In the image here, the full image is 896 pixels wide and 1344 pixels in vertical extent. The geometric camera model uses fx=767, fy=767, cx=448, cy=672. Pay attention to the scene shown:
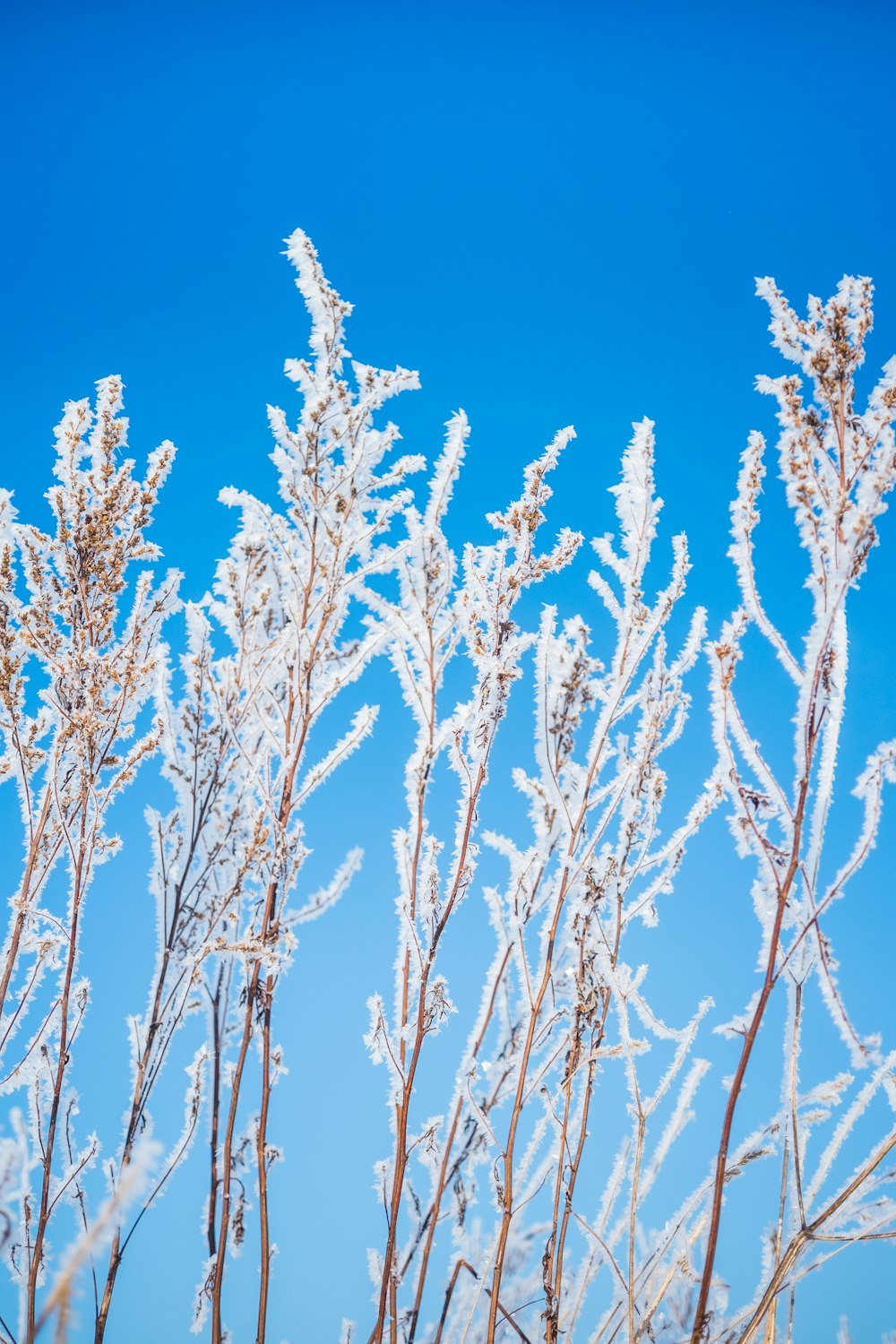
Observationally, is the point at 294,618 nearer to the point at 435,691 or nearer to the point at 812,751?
the point at 435,691

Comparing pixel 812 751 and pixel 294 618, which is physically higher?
pixel 294 618

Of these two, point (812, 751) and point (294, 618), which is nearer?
point (812, 751)

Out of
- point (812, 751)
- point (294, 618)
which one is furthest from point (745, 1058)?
point (294, 618)

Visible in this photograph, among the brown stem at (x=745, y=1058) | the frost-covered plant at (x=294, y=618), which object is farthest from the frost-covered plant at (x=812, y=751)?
the frost-covered plant at (x=294, y=618)

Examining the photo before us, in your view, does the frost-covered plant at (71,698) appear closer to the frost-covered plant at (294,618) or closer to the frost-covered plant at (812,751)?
the frost-covered plant at (294,618)

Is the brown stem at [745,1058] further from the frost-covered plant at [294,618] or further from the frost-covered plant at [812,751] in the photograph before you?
the frost-covered plant at [294,618]

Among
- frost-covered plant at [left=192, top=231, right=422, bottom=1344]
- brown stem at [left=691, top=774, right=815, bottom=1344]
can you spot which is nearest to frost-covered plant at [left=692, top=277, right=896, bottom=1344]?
brown stem at [left=691, top=774, right=815, bottom=1344]

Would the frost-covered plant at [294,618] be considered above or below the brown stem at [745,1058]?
above

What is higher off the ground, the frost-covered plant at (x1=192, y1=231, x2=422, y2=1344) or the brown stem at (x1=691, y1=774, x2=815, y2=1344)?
the frost-covered plant at (x1=192, y1=231, x2=422, y2=1344)

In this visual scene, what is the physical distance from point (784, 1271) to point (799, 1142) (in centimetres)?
22

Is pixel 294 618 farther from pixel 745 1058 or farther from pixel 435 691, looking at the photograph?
pixel 745 1058

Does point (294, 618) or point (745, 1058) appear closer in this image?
point (745, 1058)

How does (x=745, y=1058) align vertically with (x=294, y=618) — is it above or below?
below

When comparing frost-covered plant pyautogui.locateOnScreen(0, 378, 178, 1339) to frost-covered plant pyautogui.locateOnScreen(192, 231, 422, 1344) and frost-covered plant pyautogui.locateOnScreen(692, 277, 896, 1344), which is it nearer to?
frost-covered plant pyautogui.locateOnScreen(192, 231, 422, 1344)
